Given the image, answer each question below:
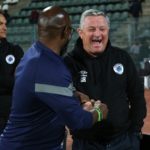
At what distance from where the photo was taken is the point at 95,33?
2.93m

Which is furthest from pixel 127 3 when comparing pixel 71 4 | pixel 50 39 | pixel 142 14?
pixel 50 39

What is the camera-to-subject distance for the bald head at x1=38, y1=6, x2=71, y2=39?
2170mm

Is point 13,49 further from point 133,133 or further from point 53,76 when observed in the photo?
point 53,76

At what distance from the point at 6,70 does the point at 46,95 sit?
179 centimetres

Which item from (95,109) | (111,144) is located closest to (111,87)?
(111,144)

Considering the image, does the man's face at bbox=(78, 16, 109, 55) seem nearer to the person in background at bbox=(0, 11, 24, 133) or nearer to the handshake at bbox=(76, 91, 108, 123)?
the handshake at bbox=(76, 91, 108, 123)

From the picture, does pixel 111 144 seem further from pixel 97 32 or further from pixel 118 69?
pixel 97 32

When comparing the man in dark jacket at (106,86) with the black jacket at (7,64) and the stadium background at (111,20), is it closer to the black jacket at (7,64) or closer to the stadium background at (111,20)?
the black jacket at (7,64)

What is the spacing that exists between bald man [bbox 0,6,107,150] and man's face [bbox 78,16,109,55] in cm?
72

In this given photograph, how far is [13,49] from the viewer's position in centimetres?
399

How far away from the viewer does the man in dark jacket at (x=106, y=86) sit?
2881mm

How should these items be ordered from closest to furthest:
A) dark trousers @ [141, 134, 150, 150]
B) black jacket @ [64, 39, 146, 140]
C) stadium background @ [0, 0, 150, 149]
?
black jacket @ [64, 39, 146, 140] → dark trousers @ [141, 134, 150, 150] → stadium background @ [0, 0, 150, 149]

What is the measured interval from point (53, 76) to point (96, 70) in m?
0.82

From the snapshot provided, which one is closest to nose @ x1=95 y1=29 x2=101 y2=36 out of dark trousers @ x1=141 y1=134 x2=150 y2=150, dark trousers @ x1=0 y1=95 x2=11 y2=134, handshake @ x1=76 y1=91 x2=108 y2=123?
handshake @ x1=76 y1=91 x2=108 y2=123
